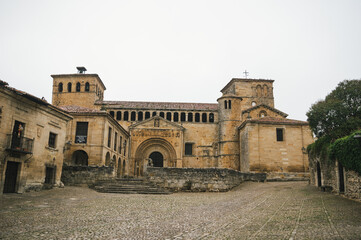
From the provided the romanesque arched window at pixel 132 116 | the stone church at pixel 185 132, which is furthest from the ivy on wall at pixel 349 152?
the romanesque arched window at pixel 132 116

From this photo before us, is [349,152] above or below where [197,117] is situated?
below

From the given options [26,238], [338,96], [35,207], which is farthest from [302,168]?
[26,238]

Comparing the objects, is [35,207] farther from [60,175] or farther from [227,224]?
[60,175]

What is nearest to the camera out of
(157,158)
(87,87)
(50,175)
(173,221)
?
(173,221)

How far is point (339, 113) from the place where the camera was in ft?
61.6

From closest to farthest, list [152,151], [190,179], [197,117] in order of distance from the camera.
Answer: [190,179]
[152,151]
[197,117]

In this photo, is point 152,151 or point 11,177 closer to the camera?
point 11,177

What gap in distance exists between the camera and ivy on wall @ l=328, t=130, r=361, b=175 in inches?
493

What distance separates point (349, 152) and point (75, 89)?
3318 centimetres

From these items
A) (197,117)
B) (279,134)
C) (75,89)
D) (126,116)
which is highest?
(75,89)

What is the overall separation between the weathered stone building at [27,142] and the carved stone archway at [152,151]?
1553 cm

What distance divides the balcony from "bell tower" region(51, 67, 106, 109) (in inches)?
865

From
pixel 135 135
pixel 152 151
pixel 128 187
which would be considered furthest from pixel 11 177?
pixel 152 151

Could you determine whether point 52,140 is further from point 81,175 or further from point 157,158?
point 157,158
